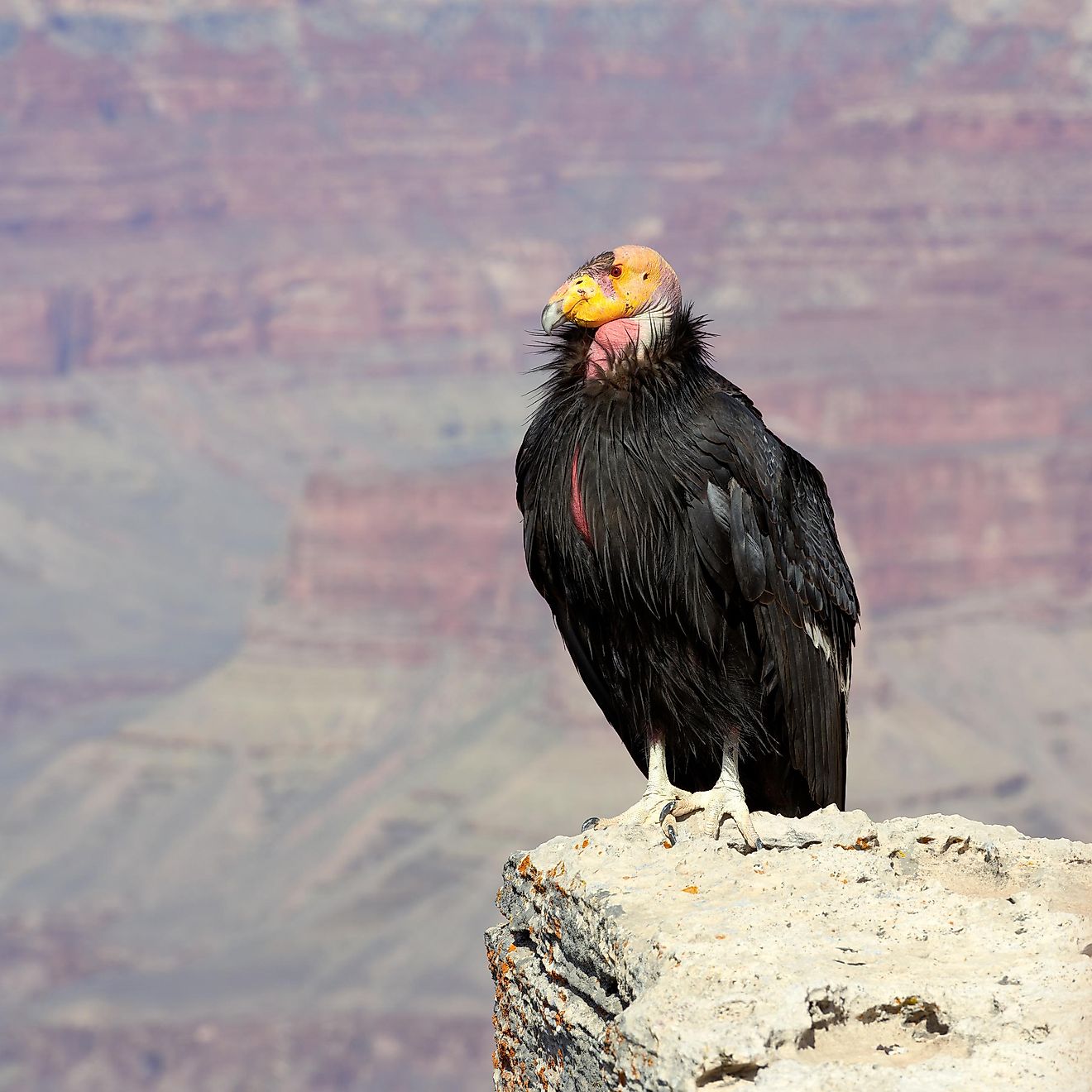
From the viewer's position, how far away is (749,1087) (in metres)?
6.47

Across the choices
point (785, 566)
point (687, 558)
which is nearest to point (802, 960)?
point (687, 558)

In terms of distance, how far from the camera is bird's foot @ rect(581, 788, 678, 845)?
30.2 ft

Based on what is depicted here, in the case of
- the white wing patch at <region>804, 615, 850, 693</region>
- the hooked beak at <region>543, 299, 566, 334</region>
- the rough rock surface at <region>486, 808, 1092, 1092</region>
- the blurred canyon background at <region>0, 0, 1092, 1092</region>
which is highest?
the hooked beak at <region>543, 299, 566, 334</region>

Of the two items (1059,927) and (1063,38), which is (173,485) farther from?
(1059,927)

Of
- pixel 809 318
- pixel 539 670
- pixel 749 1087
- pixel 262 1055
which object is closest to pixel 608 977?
pixel 749 1087

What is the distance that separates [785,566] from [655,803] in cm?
121

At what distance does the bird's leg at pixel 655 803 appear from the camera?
30.3 ft

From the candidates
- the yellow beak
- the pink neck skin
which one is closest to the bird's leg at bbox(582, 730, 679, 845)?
the pink neck skin

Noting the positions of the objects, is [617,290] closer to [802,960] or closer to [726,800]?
[726,800]

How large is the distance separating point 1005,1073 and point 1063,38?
179500 millimetres

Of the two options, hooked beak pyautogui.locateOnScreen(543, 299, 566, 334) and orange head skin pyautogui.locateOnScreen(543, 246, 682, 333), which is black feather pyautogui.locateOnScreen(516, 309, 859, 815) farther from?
hooked beak pyautogui.locateOnScreen(543, 299, 566, 334)

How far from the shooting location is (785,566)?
9383 millimetres

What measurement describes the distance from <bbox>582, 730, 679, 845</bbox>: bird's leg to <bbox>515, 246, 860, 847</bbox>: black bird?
0.01 m


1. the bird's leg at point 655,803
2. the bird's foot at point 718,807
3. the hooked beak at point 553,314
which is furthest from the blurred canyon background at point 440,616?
the hooked beak at point 553,314
